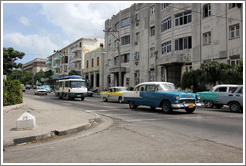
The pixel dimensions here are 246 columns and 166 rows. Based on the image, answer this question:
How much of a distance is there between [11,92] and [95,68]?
4072 cm

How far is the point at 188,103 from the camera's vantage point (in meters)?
12.9

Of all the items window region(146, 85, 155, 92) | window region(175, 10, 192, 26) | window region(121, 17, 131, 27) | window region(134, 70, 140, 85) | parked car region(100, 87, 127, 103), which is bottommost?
parked car region(100, 87, 127, 103)

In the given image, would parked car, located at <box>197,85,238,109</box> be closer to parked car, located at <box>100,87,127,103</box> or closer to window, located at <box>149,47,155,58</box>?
parked car, located at <box>100,87,127,103</box>

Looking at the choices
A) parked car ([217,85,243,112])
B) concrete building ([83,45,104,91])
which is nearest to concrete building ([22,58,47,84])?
concrete building ([83,45,104,91])

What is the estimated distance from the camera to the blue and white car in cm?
1258

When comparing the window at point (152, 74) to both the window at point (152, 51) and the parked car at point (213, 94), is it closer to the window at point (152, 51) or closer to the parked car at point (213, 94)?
the window at point (152, 51)

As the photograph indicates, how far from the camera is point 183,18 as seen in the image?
2828cm

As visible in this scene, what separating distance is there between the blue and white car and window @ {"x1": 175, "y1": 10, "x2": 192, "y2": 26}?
16418mm

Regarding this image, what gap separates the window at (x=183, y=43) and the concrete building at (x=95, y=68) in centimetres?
2476

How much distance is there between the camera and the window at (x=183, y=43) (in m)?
27.7

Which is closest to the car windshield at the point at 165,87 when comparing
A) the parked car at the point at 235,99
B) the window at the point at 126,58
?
the parked car at the point at 235,99

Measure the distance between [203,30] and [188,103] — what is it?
15.7 meters

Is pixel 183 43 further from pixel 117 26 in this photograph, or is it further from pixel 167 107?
pixel 117 26

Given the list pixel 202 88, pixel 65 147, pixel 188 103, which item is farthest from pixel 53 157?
pixel 202 88
